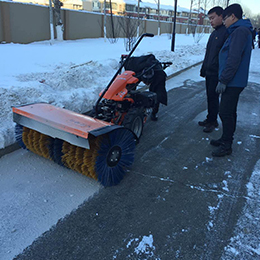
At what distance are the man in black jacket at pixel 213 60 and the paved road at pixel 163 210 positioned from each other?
708 mm

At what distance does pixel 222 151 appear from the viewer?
3707 millimetres

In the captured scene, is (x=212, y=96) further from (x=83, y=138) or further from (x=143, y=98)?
(x=83, y=138)

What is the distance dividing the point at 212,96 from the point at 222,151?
49.0 inches

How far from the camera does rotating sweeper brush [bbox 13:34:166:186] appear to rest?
8.56 feet

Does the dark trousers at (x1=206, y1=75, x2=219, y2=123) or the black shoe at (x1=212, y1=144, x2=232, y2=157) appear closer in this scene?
the black shoe at (x1=212, y1=144, x2=232, y2=157)

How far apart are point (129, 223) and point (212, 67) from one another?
3090 millimetres

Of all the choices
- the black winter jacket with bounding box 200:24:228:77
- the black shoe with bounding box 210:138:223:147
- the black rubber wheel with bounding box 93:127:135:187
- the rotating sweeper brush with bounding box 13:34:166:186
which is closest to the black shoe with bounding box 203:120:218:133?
the black shoe with bounding box 210:138:223:147

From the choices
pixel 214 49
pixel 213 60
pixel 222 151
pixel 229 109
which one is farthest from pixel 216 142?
pixel 214 49

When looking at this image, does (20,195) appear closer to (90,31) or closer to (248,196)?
(248,196)

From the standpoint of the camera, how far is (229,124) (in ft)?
12.2

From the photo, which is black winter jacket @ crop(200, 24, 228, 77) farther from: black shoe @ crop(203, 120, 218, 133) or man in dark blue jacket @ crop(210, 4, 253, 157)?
black shoe @ crop(203, 120, 218, 133)

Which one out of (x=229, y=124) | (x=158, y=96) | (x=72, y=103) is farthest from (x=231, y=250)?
(x=72, y=103)

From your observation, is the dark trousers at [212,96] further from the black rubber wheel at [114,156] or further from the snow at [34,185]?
the snow at [34,185]

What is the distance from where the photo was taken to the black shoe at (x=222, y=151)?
368cm
